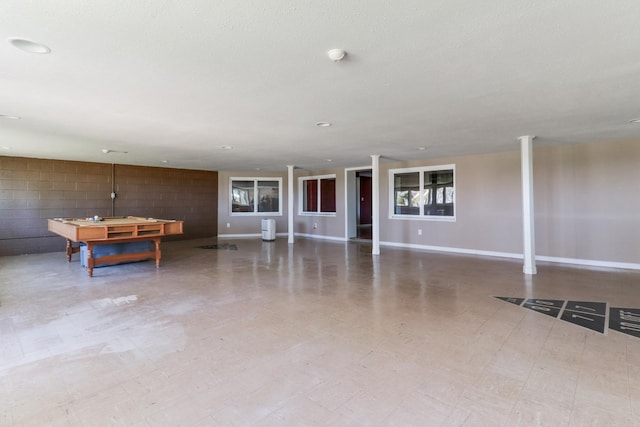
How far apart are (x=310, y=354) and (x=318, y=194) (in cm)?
792

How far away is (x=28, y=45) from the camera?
2.13 meters

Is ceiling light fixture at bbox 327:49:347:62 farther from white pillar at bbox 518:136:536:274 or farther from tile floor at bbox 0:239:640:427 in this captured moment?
white pillar at bbox 518:136:536:274

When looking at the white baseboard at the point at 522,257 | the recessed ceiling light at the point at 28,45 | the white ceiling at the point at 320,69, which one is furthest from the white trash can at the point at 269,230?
the recessed ceiling light at the point at 28,45

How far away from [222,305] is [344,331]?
4.93 feet

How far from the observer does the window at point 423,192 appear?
740 centimetres

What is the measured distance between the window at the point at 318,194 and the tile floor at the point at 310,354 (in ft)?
17.4

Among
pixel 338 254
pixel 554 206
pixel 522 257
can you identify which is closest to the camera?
pixel 554 206

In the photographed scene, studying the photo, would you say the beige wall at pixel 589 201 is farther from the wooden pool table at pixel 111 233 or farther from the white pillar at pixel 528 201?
the wooden pool table at pixel 111 233

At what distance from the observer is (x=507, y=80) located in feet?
9.10

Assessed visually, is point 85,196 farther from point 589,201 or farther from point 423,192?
point 589,201

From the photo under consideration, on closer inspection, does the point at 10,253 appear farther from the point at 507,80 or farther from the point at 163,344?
the point at 507,80

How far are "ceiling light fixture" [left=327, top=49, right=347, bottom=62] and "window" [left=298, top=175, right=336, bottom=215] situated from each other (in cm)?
723

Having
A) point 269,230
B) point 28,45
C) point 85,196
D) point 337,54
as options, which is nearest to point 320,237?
point 269,230

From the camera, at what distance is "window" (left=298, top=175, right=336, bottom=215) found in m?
9.76
